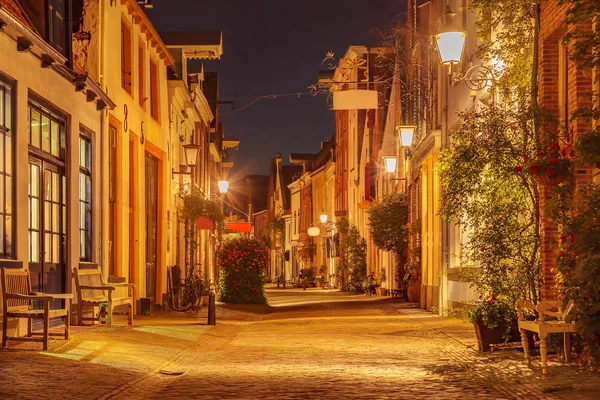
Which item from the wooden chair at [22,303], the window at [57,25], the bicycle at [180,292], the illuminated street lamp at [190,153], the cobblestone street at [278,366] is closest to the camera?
the cobblestone street at [278,366]

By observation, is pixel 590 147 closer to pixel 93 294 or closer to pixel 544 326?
pixel 544 326

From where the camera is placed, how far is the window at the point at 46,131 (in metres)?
14.3

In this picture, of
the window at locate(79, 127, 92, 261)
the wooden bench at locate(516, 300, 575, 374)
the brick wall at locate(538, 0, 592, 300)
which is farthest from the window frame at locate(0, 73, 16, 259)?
the brick wall at locate(538, 0, 592, 300)

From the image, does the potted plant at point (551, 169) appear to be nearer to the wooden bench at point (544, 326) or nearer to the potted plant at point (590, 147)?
the wooden bench at point (544, 326)

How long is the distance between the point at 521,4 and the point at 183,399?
7.38 meters

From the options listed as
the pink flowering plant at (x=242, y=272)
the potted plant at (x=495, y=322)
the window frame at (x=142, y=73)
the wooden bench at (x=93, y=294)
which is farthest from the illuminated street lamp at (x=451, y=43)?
the pink flowering plant at (x=242, y=272)

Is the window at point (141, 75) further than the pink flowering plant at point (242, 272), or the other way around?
the pink flowering plant at point (242, 272)

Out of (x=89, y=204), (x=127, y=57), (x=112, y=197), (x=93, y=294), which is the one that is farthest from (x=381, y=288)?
(x=93, y=294)

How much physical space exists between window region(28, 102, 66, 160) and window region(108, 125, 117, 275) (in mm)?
3272

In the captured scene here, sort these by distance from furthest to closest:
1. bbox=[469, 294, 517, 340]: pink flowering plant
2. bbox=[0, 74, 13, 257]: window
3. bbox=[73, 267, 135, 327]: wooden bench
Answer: bbox=[73, 267, 135, 327]: wooden bench
bbox=[0, 74, 13, 257]: window
bbox=[469, 294, 517, 340]: pink flowering plant

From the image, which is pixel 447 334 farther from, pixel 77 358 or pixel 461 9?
pixel 461 9

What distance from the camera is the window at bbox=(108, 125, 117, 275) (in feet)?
63.5

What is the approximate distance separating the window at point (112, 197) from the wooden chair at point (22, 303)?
5793 millimetres

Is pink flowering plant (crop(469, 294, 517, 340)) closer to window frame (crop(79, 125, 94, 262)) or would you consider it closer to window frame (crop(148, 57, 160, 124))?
window frame (crop(79, 125, 94, 262))
